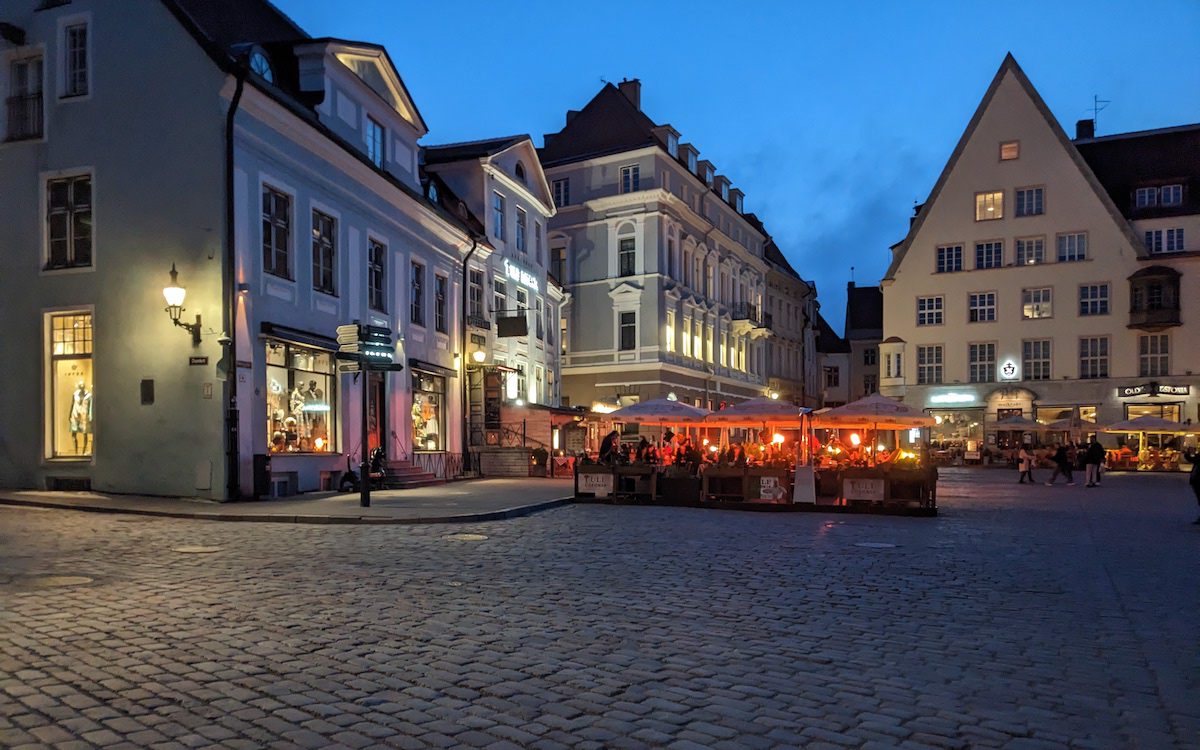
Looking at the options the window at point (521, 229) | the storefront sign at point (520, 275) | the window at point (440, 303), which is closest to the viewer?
the window at point (440, 303)

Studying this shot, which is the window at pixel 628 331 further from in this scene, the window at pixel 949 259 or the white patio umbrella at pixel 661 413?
the white patio umbrella at pixel 661 413

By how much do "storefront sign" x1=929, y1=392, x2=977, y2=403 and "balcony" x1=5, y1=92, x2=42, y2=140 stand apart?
47.5 meters

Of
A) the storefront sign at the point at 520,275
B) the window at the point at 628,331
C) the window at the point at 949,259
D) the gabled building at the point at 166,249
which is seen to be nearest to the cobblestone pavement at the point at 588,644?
the gabled building at the point at 166,249

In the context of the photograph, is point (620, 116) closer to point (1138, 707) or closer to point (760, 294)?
point (760, 294)

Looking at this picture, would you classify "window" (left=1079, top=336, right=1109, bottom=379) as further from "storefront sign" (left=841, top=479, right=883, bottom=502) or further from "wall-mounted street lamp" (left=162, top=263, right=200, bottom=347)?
"wall-mounted street lamp" (left=162, top=263, right=200, bottom=347)

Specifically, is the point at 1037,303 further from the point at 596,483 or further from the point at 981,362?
the point at 596,483

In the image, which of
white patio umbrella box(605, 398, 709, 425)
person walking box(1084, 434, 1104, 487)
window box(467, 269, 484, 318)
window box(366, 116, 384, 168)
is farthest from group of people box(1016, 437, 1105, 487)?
window box(366, 116, 384, 168)

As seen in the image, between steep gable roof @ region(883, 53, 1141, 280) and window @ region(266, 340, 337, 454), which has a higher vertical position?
steep gable roof @ region(883, 53, 1141, 280)

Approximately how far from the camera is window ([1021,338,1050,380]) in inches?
2085

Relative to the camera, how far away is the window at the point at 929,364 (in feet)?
182

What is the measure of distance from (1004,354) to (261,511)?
4720cm

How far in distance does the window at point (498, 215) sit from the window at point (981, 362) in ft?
104

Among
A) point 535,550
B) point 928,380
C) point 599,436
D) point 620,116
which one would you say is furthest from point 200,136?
point 928,380

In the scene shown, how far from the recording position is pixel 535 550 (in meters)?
12.8
